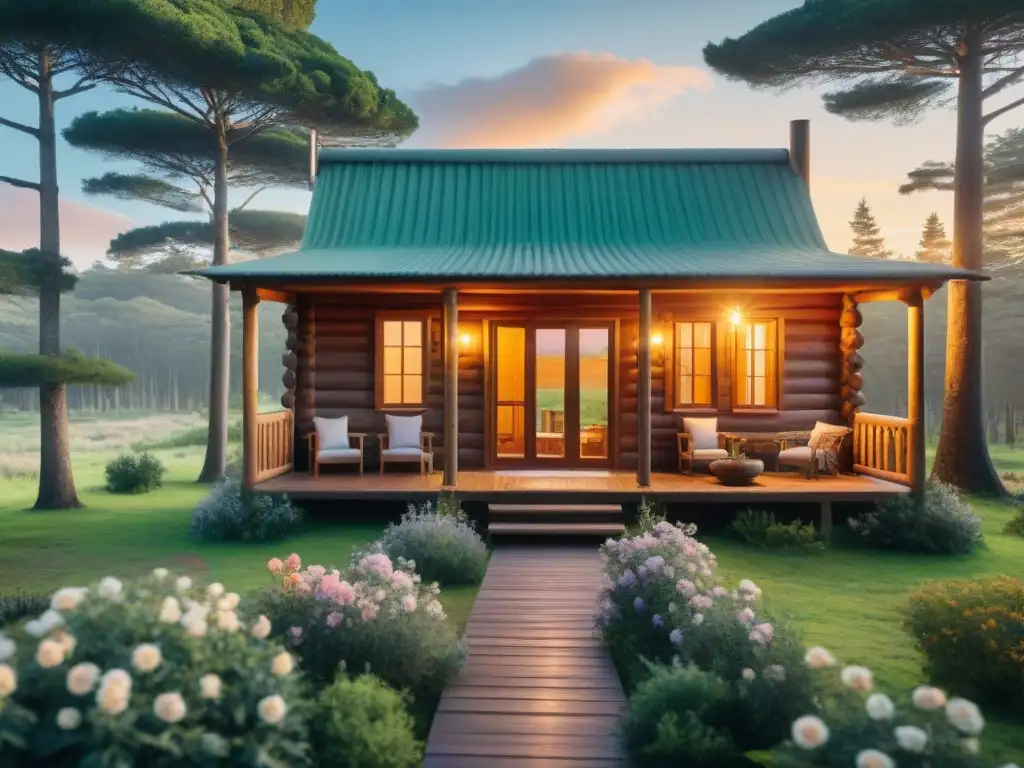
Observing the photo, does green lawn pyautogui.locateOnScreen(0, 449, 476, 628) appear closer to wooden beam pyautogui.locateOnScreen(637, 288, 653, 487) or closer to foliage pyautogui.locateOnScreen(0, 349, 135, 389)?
foliage pyautogui.locateOnScreen(0, 349, 135, 389)

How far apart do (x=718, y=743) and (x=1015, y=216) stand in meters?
29.3

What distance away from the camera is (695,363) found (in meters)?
12.9

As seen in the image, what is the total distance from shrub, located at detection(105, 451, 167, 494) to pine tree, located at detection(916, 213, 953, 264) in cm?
3419

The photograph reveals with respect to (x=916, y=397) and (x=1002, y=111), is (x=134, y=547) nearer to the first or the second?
(x=916, y=397)

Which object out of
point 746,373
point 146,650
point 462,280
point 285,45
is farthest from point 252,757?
point 285,45

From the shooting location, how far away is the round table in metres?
10.9

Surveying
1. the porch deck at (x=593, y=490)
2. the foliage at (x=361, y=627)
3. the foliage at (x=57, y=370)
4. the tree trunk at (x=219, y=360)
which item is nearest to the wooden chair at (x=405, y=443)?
the porch deck at (x=593, y=490)

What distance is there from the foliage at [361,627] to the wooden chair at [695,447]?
7.62 m

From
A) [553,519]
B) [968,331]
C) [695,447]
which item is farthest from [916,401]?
[968,331]

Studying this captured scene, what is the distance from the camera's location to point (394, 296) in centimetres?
1272

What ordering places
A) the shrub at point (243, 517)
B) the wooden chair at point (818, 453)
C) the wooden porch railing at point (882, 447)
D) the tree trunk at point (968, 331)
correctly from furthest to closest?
the tree trunk at point (968, 331) < the wooden chair at point (818, 453) < the wooden porch railing at point (882, 447) < the shrub at point (243, 517)

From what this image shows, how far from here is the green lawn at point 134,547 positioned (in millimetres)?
8633

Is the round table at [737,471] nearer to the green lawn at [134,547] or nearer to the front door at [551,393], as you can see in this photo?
the front door at [551,393]

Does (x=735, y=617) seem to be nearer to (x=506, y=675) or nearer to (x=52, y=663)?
(x=506, y=675)
